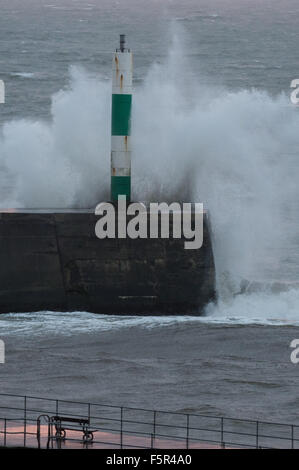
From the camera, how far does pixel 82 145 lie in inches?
1256

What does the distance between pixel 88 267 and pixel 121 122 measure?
303 cm

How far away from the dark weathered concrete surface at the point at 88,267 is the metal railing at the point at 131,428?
5535 millimetres

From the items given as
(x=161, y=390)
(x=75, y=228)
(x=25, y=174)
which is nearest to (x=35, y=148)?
(x=25, y=174)

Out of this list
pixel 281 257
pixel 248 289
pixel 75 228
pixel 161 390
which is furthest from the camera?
pixel 281 257

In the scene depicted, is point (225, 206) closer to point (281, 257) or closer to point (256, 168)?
point (256, 168)

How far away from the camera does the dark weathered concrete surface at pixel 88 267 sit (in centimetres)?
2803

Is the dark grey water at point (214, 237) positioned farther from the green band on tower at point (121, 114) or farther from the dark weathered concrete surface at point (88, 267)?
the green band on tower at point (121, 114)

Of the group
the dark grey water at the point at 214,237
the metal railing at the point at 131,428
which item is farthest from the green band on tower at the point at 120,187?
the metal railing at the point at 131,428

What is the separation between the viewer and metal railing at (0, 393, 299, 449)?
19.1 m

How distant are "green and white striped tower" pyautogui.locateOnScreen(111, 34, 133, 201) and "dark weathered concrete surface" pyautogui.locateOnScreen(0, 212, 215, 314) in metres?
1.50

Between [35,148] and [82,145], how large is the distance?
127cm

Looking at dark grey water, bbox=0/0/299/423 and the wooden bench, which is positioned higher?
dark grey water, bbox=0/0/299/423

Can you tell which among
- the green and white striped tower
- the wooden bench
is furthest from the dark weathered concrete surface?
the wooden bench

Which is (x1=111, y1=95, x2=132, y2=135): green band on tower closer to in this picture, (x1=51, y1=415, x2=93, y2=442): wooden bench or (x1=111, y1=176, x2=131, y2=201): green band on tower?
(x1=111, y1=176, x2=131, y2=201): green band on tower
